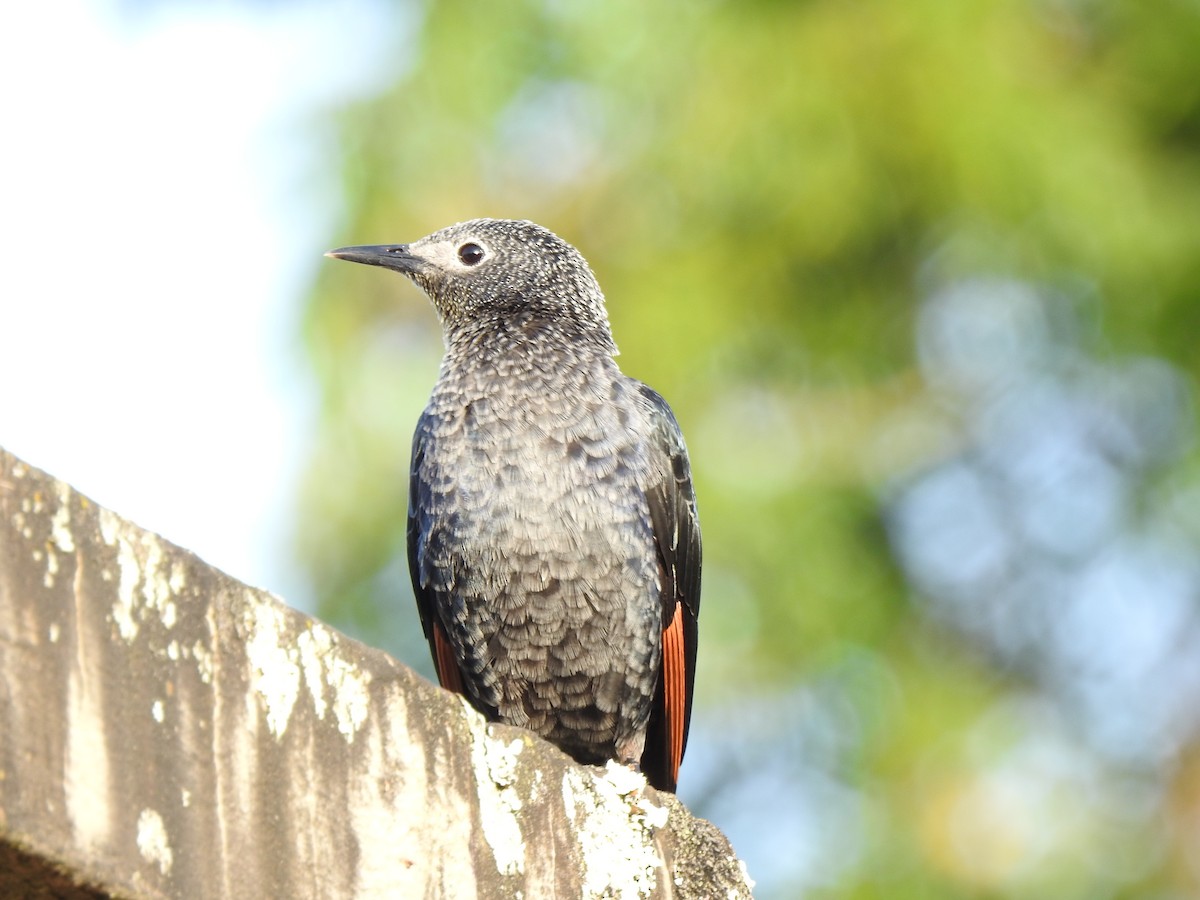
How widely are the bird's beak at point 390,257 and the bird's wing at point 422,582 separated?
1074mm

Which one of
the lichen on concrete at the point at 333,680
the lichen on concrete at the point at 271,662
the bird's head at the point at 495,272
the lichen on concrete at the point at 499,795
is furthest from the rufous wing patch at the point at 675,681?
the lichen on concrete at the point at 271,662

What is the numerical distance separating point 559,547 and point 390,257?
184 cm

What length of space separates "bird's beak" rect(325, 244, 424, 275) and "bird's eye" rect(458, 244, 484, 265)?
5.8 inches

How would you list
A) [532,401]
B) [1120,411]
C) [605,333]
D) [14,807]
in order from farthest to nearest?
[1120,411] → [605,333] → [532,401] → [14,807]

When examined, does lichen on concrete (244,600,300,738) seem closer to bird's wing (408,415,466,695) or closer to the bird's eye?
bird's wing (408,415,466,695)

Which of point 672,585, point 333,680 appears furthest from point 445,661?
point 333,680

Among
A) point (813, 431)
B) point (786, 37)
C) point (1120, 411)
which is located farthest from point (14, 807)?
point (1120, 411)

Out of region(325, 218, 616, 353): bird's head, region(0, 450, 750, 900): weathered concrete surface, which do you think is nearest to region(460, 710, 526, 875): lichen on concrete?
region(0, 450, 750, 900): weathered concrete surface

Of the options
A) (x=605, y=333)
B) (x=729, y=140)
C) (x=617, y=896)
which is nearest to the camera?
(x=617, y=896)

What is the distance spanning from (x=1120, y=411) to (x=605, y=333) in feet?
15.7

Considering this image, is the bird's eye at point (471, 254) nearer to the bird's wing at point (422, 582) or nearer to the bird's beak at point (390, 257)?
the bird's beak at point (390, 257)

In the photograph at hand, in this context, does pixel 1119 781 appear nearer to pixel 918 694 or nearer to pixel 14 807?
pixel 918 694

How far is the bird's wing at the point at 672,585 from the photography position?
15.5 ft

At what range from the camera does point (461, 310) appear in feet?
18.3
